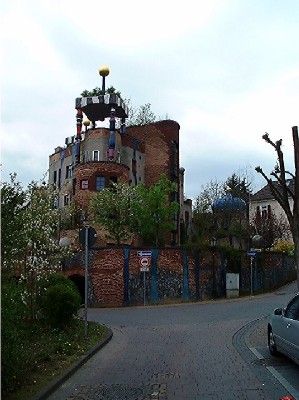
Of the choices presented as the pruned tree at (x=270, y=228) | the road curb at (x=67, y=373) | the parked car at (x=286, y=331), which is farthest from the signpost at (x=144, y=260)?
the pruned tree at (x=270, y=228)

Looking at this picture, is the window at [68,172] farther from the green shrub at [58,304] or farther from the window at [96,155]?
the green shrub at [58,304]

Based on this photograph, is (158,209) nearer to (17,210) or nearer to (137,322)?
(137,322)

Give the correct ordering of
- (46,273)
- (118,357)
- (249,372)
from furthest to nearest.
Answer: (46,273)
(118,357)
(249,372)

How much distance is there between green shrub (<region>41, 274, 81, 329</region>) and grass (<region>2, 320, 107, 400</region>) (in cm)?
32

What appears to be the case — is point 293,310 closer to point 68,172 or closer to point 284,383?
point 284,383

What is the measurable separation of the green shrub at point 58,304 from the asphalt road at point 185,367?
58.4 inches

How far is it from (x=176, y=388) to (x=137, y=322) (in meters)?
11.8

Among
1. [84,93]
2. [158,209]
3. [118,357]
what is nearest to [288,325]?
[118,357]

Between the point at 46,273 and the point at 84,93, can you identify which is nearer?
the point at 46,273

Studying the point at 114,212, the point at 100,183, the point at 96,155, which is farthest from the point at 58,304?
the point at 96,155

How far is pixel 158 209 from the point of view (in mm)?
39812

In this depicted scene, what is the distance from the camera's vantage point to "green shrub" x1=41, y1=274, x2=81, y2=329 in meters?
14.4

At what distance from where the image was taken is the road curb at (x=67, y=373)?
25.3 feet

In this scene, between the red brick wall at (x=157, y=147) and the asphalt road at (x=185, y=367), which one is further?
the red brick wall at (x=157, y=147)
